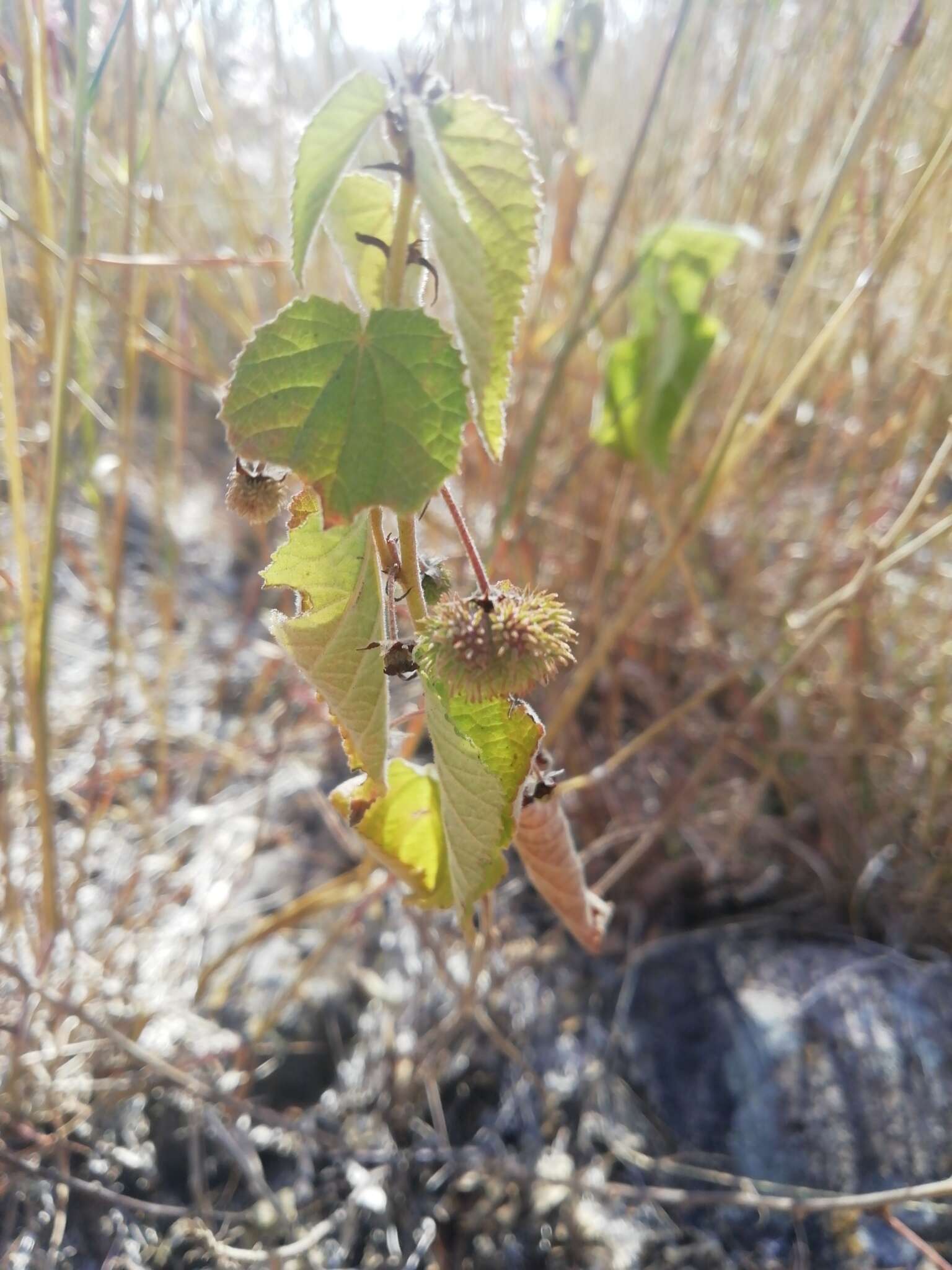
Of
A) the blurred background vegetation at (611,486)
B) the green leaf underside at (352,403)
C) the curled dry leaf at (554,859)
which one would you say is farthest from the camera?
the blurred background vegetation at (611,486)

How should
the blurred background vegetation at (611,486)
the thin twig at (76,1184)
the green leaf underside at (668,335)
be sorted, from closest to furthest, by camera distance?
1. the thin twig at (76,1184)
2. the blurred background vegetation at (611,486)
3. the green leaf underside at (668,335)

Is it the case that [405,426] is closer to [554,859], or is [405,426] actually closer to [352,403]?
[352,403]

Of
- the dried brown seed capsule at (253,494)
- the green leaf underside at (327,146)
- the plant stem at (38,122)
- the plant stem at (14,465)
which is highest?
the plant stem at (38,122)

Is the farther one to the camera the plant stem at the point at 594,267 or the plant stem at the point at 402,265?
the plant stem at the point at 594,267

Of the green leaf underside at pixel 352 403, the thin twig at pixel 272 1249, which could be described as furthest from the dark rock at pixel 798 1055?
the green leaf underside at pixel 352 403

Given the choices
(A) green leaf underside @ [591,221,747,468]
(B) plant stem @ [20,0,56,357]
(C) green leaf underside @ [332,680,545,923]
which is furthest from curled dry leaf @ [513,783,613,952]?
(A) green leaf underside @ [591,221,747,468]

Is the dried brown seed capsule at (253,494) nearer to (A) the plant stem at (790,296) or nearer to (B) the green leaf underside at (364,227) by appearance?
(B) the green leaf underside at (364,227)

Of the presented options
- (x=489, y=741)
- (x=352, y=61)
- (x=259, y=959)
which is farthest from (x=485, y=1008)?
(x=352, y=61)
